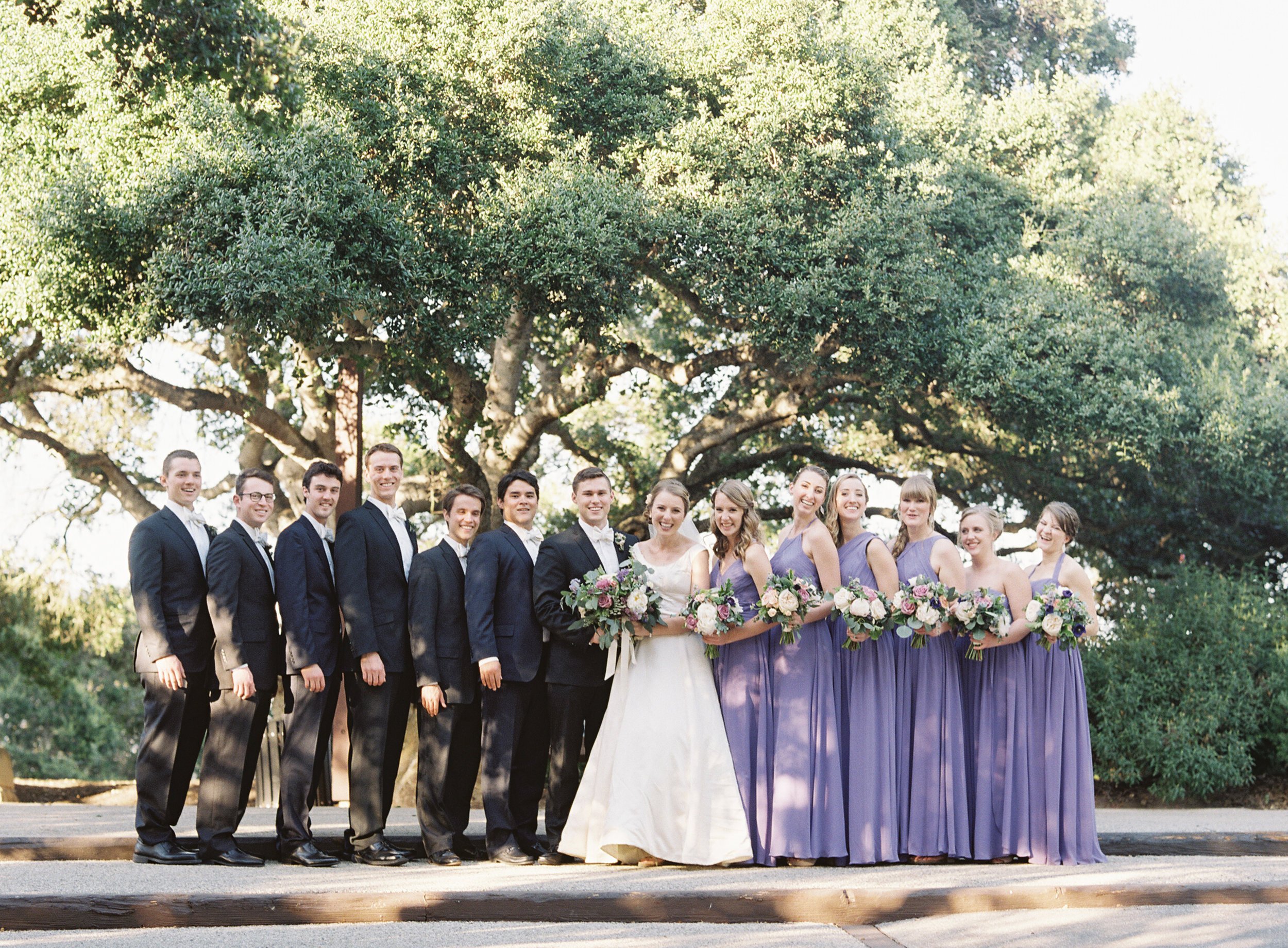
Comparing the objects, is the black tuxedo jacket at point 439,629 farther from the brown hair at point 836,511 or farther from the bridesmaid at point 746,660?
the brown hair at point 836,511

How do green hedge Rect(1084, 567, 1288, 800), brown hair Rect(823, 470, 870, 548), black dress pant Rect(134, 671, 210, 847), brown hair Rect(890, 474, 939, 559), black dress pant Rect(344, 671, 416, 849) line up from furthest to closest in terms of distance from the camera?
green hedge Rect(1084, 567, 1288, 800), brown hair Rect(890, 474, 939, 559), brown hair Rect(823, 470, 870, 548), black dress pant Rect(344, 671, 416, 849), black dress pant Rect(134, 671, 210, 847)

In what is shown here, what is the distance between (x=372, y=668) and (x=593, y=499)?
1480 mm

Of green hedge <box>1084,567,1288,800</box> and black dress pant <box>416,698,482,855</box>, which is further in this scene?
green hedge <box>1084,567,1288,800</box>

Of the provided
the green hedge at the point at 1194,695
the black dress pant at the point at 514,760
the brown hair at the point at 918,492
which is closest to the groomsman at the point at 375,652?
the black dress pant at the point at 514,760

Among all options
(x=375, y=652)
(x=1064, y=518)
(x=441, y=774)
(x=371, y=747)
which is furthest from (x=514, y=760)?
(x=1064, y=518)

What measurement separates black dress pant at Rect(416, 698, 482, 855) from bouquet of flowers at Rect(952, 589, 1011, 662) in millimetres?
2688

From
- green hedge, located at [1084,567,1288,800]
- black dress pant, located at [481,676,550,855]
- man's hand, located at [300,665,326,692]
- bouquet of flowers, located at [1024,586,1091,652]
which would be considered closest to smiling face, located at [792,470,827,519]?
bouquet of flowers, located at [1024,586,1091,652]

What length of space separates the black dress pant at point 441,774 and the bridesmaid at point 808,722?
1696mm

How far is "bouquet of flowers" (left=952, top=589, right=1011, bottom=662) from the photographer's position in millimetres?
6766

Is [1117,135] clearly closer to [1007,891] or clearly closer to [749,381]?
[749,381]

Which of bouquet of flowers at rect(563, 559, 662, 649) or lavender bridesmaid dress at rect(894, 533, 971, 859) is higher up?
bouquet of flowers at rect(563, 559, 662, 649)

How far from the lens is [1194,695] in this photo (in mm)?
12445

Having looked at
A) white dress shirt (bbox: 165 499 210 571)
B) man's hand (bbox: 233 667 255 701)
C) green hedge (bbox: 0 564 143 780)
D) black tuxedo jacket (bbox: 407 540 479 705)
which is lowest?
green hedge (bbox: 0 564 143 780)

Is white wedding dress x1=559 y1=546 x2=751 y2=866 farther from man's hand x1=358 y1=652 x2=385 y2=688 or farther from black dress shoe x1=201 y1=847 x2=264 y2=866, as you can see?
black dress shoe x1=201 y1=847 x2=264 y2=866
